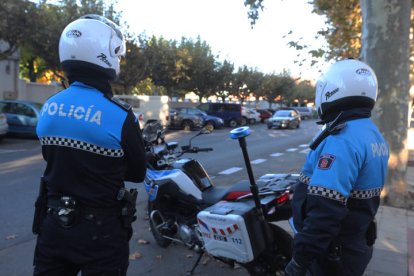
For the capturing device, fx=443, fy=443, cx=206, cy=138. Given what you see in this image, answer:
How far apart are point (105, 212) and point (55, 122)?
0.51 meters

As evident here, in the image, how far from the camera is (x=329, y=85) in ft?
7.59

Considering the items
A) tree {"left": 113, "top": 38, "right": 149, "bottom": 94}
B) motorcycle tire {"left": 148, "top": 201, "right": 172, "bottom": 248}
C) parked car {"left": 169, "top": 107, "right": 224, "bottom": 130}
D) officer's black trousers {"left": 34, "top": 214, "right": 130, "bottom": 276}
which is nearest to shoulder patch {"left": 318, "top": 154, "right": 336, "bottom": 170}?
officer's black trousers {"left": 34, "top": 214, "right": 130, "bottom": 276}

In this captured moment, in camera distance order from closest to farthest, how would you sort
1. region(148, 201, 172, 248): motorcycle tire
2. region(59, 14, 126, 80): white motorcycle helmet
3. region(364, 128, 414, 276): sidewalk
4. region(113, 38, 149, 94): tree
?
region(59, 14, 126, 80): white motorcycle helmet < region(364, 128, 414, 276): sidewalk < region(148, 201, 172, 248): motorcycle tire < region(113, 38, 149, 94): tree

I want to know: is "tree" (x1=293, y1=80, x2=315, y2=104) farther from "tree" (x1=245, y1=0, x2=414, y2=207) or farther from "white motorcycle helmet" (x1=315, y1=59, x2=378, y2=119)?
"white motorcycle helmet" (x1=315, y1=59, x2=378, y2=119)

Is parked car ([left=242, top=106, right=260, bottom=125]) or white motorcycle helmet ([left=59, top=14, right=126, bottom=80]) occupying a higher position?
white motorcycle helmet ([left=59, top=14, right=126, bottom=80])

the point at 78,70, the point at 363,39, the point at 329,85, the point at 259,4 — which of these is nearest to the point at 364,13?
the point at 363,39

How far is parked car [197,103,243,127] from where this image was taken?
1277 inches

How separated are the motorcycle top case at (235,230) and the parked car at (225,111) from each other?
28.8 meters

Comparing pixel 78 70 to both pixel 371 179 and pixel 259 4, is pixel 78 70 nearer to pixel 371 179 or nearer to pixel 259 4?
pixel 371 179

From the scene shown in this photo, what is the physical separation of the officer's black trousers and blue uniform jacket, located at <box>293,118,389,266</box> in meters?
0.87

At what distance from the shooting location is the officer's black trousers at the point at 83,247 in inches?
82.9

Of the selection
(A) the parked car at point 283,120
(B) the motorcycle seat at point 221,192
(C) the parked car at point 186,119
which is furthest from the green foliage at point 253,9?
(A) the parked car at point 283,120

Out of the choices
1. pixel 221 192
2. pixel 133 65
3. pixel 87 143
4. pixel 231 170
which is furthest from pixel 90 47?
pixel 133 65

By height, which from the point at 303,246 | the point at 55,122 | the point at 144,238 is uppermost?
the point at 55,122
